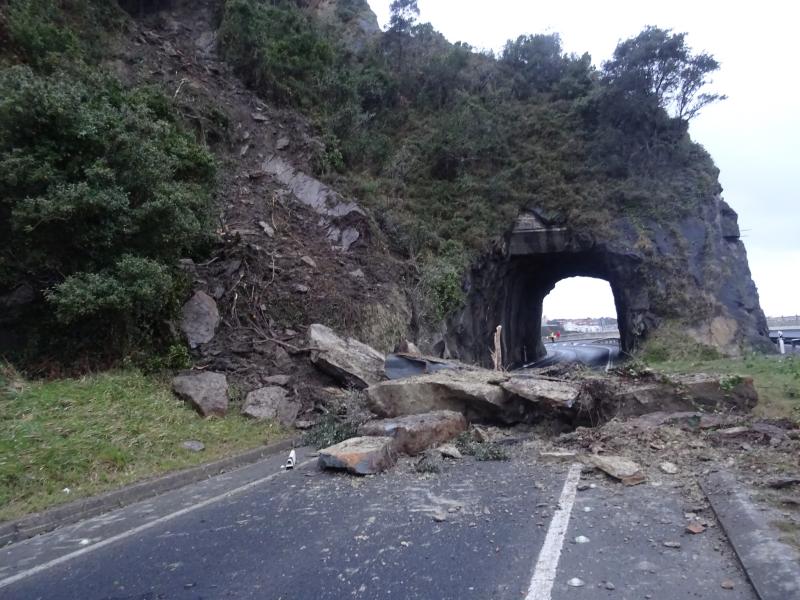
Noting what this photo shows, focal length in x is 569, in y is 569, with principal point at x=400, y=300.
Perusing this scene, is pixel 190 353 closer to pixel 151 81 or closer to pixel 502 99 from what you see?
pixel 151 81

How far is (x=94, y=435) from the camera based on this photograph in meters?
7.59

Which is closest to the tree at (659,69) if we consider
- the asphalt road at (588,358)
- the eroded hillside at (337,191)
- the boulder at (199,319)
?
the eroded hillside at (337,191)

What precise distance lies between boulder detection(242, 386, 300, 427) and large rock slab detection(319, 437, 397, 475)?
9.76 ft

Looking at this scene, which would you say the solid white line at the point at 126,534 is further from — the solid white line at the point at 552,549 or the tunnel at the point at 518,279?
the tunnel at the point at 518,279

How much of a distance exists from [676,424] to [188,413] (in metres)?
7.33

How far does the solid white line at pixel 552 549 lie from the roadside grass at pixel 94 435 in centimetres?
498

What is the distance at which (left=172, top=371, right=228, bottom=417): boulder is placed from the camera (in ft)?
31.3

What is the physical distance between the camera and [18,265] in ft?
31.3

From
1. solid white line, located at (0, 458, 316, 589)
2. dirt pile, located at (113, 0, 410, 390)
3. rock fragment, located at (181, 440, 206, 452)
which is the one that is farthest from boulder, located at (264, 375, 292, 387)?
solid white line, located at (0, 458, 316, 589)

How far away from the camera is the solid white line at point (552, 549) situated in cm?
362

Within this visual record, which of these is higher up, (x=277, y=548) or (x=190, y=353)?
(x=190, y=353)

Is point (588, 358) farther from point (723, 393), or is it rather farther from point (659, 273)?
point (723, 393)

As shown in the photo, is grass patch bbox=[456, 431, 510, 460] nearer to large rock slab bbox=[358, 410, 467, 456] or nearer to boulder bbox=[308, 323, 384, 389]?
large rock slab bbox=[358, 410, 467, 456]

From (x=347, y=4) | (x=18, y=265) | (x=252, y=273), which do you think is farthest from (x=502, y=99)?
(x=18, y=265)
